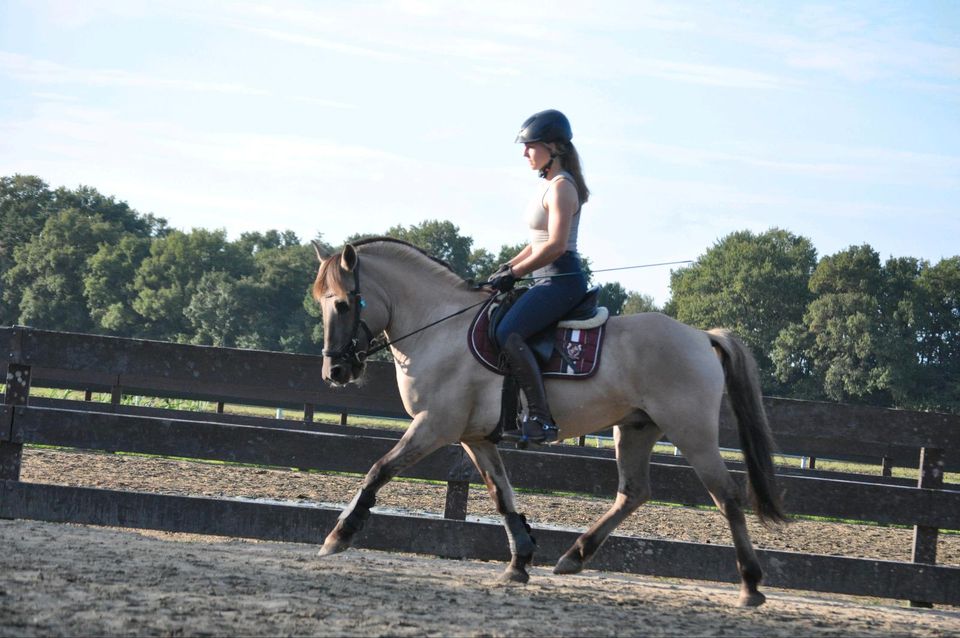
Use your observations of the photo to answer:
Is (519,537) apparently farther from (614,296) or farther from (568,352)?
(614,296)

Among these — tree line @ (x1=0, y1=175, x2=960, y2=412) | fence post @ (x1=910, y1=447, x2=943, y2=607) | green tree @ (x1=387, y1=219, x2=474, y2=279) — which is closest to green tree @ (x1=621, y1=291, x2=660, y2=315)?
tree line @ (x1=0, y1=175, x2=960, y2=412)

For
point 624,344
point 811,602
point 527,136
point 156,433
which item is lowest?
point 811,602

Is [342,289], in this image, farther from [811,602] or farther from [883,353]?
[883,353]

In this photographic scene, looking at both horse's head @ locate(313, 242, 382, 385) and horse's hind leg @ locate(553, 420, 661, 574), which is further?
horse's hind leg @ locate(553, 420, 661, 574)

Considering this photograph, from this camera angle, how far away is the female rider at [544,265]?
5.89 meters

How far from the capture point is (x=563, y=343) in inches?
237

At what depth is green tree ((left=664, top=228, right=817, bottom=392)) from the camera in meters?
64.4

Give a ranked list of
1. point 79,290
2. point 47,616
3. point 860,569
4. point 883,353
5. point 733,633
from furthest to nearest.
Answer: point 79,290 → point 883,353 → point 860,569 → point 733,633 → point 47,616

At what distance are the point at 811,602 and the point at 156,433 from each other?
14.3ft

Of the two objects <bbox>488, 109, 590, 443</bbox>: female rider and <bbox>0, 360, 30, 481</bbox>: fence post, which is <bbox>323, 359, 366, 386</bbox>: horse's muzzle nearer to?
<bbox>488, 109, 590, 443</bbox>: female rider

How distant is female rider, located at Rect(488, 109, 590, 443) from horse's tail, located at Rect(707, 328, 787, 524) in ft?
3.15

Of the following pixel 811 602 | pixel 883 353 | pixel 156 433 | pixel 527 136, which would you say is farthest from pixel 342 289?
pixel 883 353

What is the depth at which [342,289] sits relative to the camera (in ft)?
20.3

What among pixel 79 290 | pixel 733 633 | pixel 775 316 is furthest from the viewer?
pixel 79 290
